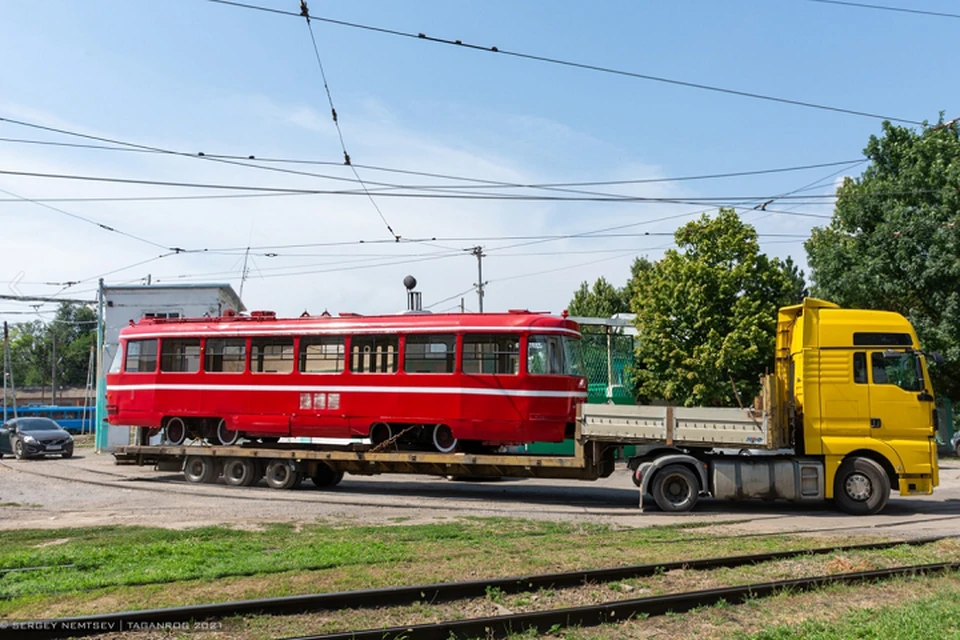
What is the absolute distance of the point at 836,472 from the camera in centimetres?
1450

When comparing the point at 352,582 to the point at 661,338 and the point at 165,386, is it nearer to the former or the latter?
the point at 165,386

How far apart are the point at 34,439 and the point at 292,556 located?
23386 millimetres

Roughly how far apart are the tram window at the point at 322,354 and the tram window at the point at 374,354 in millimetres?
361

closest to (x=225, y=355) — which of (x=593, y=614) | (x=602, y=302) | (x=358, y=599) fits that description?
(x=358, y=599)

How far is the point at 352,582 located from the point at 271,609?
118 centimetres

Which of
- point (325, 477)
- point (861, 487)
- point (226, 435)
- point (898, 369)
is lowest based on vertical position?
point (325, 477)

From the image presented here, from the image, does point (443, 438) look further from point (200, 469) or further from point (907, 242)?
point (907, 242)

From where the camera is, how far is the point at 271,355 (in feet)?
60.4

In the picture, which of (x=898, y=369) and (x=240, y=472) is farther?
(x=240, y=472)

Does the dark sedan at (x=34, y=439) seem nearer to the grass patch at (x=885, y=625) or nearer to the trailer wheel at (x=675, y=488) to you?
the trailer wheel at (x=675, y=488)

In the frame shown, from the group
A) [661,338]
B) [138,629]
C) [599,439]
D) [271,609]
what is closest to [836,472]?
[599,439]

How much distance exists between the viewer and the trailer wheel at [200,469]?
19.1m

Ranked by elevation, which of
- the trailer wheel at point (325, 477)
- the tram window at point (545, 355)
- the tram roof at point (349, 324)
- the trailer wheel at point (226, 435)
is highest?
the tram roof at point (349, 324)

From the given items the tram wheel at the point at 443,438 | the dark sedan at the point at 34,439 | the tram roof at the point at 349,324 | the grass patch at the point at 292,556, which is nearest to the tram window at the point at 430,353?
the tram roof at the point at 349,324
